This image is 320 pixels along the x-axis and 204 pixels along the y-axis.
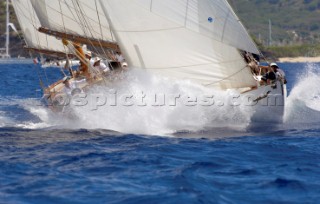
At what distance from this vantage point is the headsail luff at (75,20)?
945 inches

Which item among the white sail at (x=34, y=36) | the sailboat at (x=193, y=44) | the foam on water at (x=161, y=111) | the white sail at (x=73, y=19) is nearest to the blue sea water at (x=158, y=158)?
the foam on water at (x=161, y=111)

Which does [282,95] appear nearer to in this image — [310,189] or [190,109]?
[190,109]

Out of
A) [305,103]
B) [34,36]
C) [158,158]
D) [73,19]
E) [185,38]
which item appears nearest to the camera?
[158,158]

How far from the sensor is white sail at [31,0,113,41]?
79.4 feet

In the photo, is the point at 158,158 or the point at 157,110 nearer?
the point at 158,158

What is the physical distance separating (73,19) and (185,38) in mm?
5098

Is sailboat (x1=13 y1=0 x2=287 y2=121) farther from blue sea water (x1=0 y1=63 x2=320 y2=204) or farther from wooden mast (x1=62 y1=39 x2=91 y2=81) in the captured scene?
wooden mast (x1=62 y1=39 x2=91 y2=81)

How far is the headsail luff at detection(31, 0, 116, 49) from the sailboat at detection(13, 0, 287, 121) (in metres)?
0.92

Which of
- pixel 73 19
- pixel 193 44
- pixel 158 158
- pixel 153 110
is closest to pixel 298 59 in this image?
pixel 73 19

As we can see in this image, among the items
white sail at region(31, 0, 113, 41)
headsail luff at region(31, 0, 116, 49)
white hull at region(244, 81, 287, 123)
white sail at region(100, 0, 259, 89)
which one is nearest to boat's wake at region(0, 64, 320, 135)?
white hull at region(244, 81, 287, 123)

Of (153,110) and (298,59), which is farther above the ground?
(298,59)

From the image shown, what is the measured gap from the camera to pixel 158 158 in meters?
15.7

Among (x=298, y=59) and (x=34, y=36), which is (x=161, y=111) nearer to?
(x=34, y=36)

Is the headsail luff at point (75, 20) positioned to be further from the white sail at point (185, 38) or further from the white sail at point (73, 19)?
the white sail at point (185, 38)
